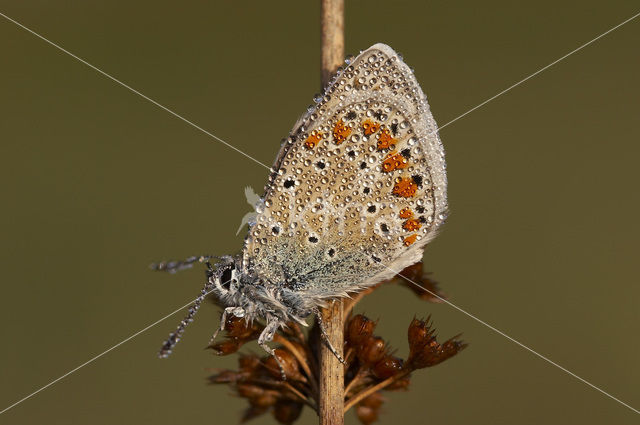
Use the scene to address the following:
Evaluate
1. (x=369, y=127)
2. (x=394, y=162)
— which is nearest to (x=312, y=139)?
(x=369, y=127)

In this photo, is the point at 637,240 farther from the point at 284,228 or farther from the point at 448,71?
the point at 284,228

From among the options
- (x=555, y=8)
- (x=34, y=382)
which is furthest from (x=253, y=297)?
(x=555, y=8)

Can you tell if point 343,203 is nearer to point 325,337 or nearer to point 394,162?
point 394,162

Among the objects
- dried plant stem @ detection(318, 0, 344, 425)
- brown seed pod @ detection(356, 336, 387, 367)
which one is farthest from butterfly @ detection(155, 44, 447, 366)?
brown seed pod @ detection(356, 336, 387, 367)

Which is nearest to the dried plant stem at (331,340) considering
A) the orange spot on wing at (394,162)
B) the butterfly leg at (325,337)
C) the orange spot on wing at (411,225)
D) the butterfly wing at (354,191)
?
the butterfly leg at (325,337)

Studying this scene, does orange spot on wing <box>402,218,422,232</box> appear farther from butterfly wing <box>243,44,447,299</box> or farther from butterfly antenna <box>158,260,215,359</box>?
butterfly antenna <box>158,260,215,359</box>

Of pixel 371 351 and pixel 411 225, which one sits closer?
pixel 371 351

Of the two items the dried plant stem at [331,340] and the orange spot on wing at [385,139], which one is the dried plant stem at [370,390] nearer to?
the dried plant stem at [331,340]
